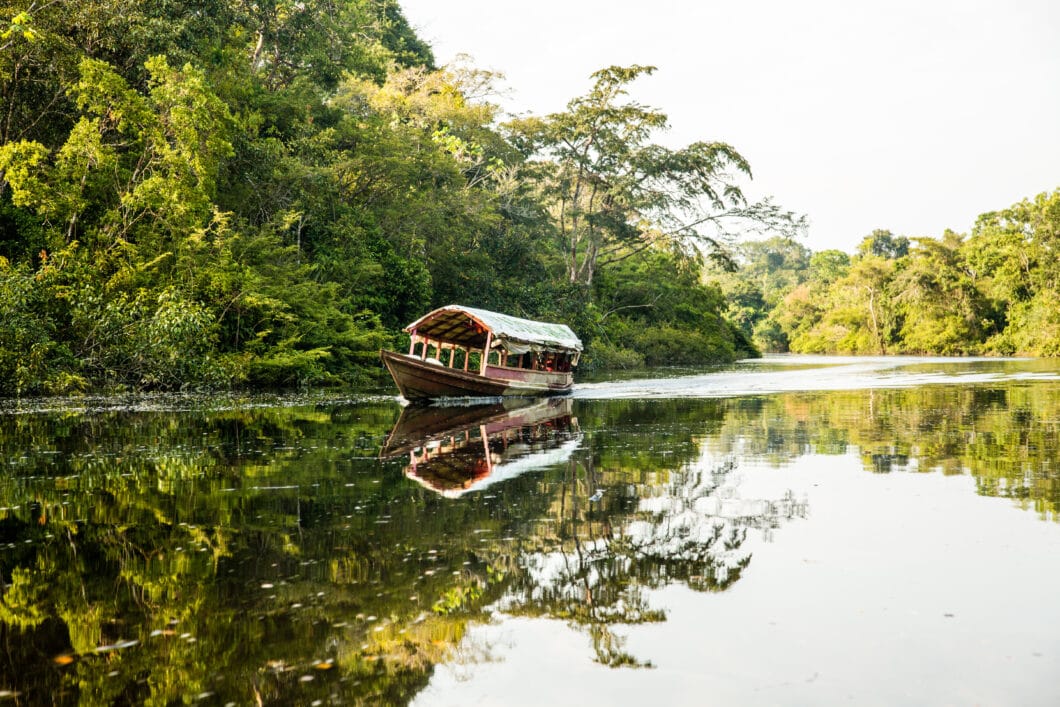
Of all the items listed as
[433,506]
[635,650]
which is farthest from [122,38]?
[635,650]

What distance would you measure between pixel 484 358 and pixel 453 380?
1.42 m

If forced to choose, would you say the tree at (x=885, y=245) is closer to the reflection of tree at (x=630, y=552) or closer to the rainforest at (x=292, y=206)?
the rainforest at (x=292, y=206)

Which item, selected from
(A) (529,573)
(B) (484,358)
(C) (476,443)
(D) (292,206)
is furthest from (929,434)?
(D) (292,206)

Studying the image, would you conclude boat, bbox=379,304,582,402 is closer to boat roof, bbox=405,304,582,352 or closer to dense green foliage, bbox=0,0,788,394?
A: boat roof, bbox=405,304,582,352

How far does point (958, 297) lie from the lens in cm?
6900

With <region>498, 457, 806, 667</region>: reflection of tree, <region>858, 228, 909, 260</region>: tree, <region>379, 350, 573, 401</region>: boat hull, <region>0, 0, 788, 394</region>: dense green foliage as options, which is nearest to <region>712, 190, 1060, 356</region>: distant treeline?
<region>858, 228, 909, 260</region>: tree

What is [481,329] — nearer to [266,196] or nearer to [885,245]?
[266,196]

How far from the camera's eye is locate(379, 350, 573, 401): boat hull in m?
20.4

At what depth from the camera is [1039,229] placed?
61625 mm

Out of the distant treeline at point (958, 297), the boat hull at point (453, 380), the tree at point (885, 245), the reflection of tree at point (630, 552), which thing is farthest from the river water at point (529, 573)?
the tree at point (885, 245)

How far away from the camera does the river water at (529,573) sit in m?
3.92

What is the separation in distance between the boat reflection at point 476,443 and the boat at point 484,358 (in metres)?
1.11

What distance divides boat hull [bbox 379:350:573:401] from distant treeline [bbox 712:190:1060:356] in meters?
48.6

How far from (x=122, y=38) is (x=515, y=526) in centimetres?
2092
